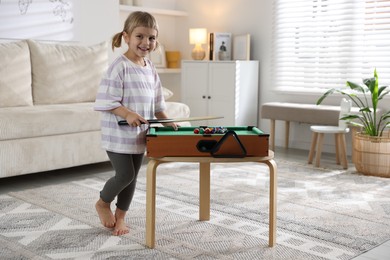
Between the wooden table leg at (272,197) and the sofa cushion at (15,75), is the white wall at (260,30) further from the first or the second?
the wooden table leg at (272,197)

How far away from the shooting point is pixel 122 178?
7.93ft

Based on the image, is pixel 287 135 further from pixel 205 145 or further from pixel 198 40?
pixel 205 145

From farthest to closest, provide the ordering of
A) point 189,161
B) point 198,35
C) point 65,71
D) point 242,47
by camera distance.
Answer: point 198,35 < point 242,47 < point 65,71 < point 189,161

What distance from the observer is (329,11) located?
4855 millimetres

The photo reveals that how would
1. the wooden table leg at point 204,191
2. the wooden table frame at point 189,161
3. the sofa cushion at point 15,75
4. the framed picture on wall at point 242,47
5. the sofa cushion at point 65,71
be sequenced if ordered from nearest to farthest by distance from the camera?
the wooden table frame at point 189,161 < the wooden table leg at point 204,191 < the sofa cushion at point 15,75 < the sofa cushion at point 65,71 < the framed picture on wall at point 242,47

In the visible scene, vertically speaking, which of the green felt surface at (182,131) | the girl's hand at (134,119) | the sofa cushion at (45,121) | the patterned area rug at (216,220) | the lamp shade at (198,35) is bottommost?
the patterned area rug at (216,220)

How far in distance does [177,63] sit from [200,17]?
561 millimetres

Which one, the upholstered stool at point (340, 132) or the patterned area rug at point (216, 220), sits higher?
the upholstered stool at point (340, 132)

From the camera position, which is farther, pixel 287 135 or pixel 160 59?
pixel 160 59

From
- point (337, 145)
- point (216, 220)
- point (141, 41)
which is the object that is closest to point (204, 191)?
point (216, 220)

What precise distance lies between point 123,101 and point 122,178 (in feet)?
1.12

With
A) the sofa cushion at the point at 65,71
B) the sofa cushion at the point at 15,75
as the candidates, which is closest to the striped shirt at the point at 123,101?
the sofa cushion at the point at 15,75

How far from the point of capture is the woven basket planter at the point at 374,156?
12.7 feet

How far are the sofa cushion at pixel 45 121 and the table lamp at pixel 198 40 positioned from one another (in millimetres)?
1898
